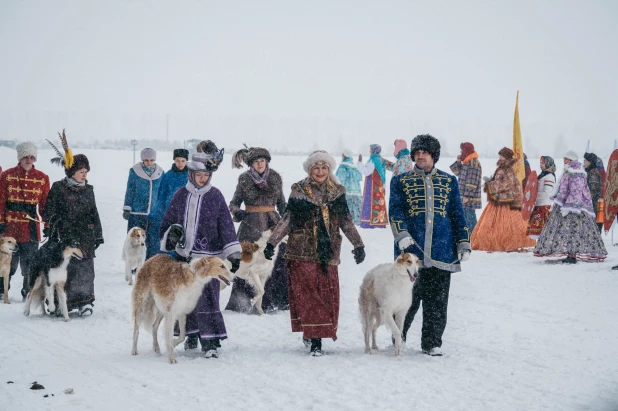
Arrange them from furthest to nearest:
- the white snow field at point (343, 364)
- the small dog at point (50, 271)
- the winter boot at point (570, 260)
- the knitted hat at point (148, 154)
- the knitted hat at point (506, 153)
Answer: the knitted hat at point (506, 153) → the winter boot at point (570, 260) → the knitted hat at point (148, 154) → the small dog at point (50, 271) → the white snow field at point (343, 364)

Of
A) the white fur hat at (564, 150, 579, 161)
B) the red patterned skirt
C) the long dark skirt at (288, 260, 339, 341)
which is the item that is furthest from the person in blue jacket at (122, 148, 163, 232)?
the red patterned skirt

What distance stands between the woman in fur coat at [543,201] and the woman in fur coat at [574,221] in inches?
50.4

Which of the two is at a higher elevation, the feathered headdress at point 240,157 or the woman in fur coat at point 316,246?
the feathered headdress at point 240,157

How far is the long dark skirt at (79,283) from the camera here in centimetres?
802

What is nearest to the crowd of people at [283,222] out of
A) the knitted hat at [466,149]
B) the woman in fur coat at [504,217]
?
the woman in fur coat at [504,217]

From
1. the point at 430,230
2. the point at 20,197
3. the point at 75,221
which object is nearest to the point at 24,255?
the point at 20,197

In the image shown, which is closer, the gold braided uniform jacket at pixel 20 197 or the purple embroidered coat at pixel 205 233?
the purple embroidered coat at pixel 205 233

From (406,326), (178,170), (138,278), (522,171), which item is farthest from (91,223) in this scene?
(522,171)

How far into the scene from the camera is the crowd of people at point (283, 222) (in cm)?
607

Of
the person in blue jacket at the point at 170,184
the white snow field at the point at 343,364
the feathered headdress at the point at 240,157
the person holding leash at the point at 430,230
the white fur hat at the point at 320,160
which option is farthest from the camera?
the person in blue jacket at the point at 170,184

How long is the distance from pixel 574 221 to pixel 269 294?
20.4ft

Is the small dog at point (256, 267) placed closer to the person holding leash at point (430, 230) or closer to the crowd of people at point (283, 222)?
the crowd of people at point (283, 222)

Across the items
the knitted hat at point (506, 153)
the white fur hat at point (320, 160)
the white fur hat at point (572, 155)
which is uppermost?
the knitted hat at point (506, 153)

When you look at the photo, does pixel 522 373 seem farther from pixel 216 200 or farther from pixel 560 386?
pixel 216 200
